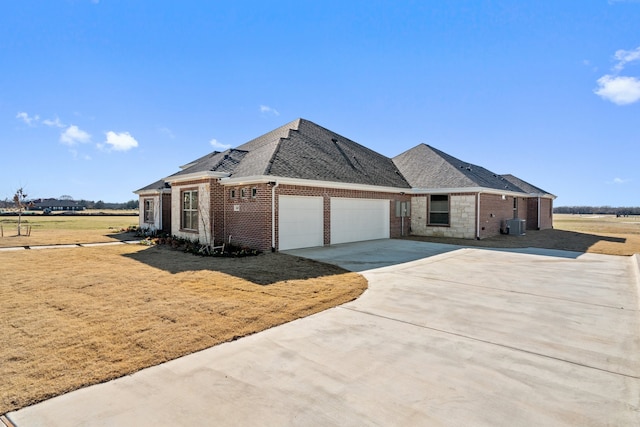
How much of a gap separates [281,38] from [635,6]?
12.8 meters

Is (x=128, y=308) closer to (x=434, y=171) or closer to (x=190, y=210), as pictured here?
(x=190, y=210)

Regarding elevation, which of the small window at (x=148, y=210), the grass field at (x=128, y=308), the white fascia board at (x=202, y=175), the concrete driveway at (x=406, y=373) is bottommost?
the concrete driveway at (x=406, y=373)

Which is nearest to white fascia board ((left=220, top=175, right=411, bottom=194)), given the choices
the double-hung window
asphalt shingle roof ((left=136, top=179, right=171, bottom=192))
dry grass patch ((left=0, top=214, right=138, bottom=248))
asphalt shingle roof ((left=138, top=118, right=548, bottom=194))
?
asphalt shingle roof ((left=138, top=118, right=548, bottom=194))

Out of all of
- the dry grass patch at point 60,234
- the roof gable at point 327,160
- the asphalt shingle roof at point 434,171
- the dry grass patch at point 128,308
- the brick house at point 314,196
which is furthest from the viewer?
the asphalt shingle roof at point 434,171

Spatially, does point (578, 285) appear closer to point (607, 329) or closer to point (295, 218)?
point (607, 329)

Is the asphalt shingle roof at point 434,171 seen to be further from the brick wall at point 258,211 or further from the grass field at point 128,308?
the grass field at point 128,308

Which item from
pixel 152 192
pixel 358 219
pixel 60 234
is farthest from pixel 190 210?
pixel 60 234

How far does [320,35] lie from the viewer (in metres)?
15.1

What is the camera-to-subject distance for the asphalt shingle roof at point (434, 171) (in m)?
19.4

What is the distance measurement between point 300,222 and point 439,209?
10490 millimetres

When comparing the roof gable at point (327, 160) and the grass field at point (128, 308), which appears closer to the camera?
the grass field at point (128, 308)

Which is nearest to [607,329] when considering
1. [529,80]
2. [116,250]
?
[529,80]

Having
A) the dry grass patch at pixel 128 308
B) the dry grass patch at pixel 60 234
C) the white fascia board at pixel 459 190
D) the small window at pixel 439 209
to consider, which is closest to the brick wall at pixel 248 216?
the dry grass patch at pixel 128 308

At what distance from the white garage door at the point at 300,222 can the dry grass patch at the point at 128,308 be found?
7.17 feet
